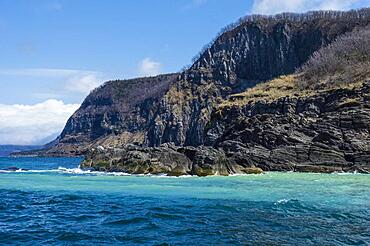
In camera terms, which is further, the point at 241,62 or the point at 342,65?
the point at 241,62

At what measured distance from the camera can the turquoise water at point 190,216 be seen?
20.7 metres

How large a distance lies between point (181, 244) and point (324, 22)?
157176mm

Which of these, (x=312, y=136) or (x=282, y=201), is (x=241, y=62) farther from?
(x=282, y=201)

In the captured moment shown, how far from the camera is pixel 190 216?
26.6m

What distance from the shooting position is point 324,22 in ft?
539

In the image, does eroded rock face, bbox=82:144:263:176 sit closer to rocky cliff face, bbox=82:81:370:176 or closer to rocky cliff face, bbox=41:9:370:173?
rocky cliff face, bbox=82:81:370:176

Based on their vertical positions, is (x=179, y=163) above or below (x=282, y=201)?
above

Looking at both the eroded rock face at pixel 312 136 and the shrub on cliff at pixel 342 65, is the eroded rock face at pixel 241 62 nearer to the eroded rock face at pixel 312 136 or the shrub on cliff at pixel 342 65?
the shrub on cliff at pixel 342 65

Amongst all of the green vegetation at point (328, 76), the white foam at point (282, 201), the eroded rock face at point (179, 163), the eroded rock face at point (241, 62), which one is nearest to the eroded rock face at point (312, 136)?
the eroded rock face at point (179, 163)

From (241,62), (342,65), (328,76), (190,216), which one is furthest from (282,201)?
(241,62)

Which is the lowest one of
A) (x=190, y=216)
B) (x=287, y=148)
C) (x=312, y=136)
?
(x=190, y=216)

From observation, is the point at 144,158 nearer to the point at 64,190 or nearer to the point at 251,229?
the point at 64,190

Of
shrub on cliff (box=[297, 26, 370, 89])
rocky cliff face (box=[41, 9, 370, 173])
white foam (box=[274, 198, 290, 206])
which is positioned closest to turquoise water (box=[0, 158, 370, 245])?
white foam (box=[274, 198, 290, 206])

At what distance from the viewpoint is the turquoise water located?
67.8ft
